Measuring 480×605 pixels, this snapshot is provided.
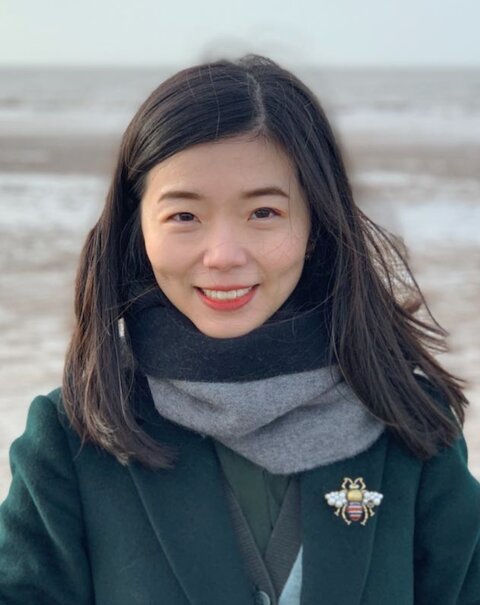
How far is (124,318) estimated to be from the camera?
2064 millimetres

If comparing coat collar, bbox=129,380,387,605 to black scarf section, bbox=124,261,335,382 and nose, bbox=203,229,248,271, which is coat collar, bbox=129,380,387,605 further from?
nose, bbox=203,229,248,271

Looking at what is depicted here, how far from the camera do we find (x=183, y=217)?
1.91 m

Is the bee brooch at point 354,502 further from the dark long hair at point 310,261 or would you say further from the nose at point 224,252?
the nose at point 224,252

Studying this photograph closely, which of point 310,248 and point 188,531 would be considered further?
point 310,248

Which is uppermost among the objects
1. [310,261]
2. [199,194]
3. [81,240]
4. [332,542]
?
[81,240]

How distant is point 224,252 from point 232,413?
282mm

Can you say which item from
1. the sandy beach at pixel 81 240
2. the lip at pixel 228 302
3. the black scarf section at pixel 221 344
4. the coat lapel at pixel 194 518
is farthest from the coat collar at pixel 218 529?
the sandy beach at pixel 81 240

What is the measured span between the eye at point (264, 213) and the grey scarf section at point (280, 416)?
28 cm

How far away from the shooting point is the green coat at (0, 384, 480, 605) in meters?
1.91

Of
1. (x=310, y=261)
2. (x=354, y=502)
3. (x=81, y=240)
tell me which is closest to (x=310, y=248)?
(x=310, y=261)

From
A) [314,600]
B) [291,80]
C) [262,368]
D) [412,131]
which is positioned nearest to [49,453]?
[262,368]

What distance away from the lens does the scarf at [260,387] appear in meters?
1.93

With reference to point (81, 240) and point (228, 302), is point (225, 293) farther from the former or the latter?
point (81, 240)

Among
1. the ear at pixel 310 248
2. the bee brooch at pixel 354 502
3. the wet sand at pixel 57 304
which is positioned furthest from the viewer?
the wet sand at pixel 57 304
